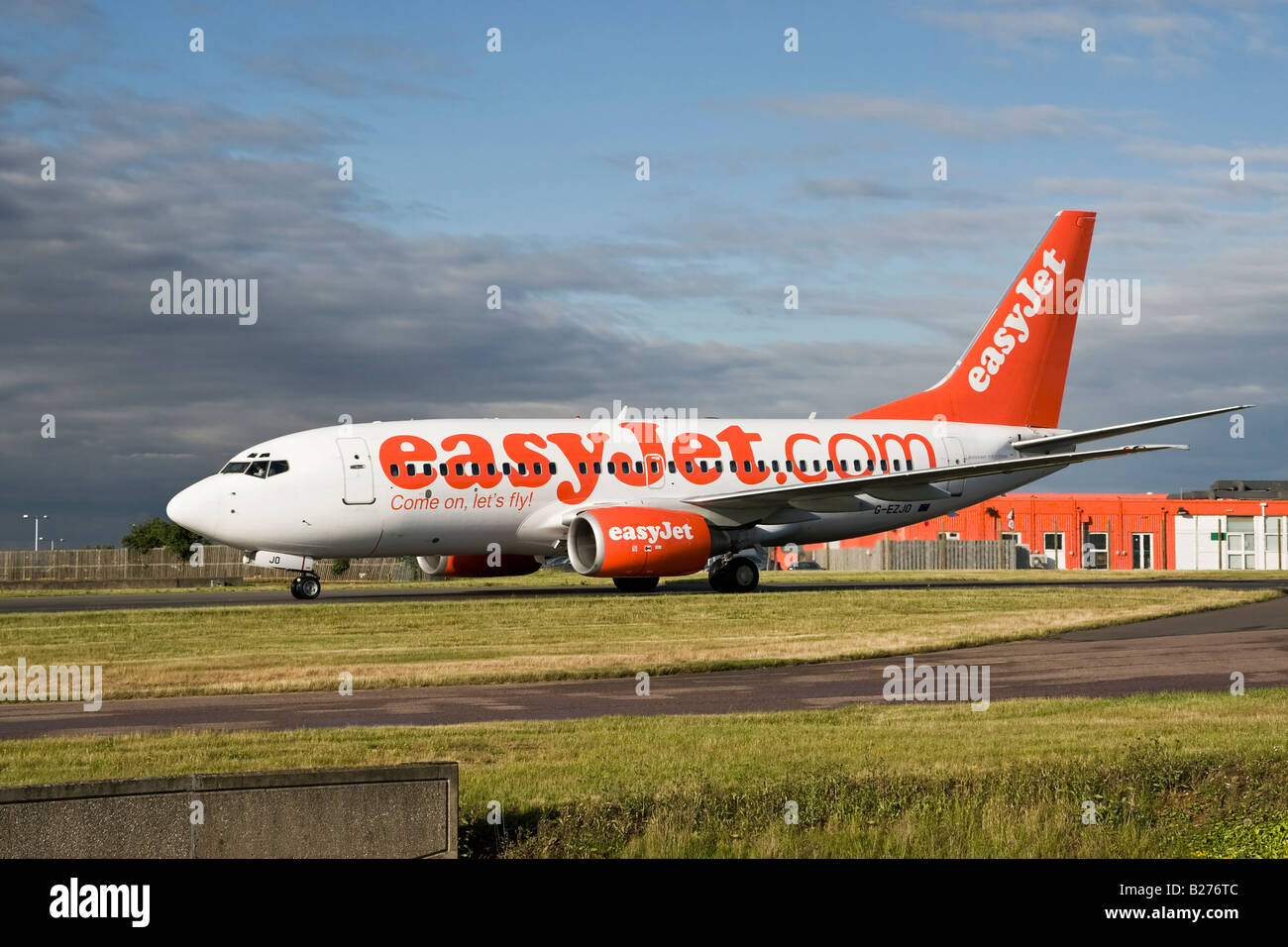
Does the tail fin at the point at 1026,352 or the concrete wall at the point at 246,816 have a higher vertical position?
the tail fin at the point at 1026,352

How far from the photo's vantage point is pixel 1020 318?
1636 inches

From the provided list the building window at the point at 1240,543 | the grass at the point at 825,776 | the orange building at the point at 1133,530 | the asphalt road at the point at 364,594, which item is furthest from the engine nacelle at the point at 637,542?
the building window at the point at 1240,543

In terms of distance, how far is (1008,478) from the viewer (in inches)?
1574

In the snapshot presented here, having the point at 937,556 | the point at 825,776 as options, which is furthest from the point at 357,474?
the point at 937,556

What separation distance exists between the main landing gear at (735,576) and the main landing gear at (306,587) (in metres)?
9.32

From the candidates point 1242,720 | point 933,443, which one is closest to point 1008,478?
point 933,443

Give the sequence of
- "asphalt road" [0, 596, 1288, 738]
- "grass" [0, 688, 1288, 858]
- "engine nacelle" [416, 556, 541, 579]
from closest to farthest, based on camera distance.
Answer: "grass" [0, 688, 1288, 858]
"asphalt road" [0, 596, 1288, 738]
"engine nacelle" [416, 556, 541, 579]

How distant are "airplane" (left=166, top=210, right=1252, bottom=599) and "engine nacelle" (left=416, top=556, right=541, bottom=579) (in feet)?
0.14

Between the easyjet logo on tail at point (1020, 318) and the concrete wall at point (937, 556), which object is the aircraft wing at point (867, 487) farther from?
the concrete wall at point (937, 556)

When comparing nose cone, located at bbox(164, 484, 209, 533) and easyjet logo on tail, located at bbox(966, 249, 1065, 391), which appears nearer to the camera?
nose cone, located at bbox(164, 484, 209, 533)

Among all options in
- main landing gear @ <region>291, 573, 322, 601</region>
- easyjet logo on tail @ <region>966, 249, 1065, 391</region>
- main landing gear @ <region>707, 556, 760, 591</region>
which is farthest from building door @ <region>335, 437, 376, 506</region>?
easyjet logo on tail @ <region>966, 249, 1065, 391</region>

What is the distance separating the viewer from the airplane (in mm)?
31812

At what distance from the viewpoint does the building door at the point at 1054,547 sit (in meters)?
87.6

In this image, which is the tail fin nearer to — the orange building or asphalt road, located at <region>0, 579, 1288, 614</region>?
asphalt road, located at <region>0, 579, 1288, 614</region>
